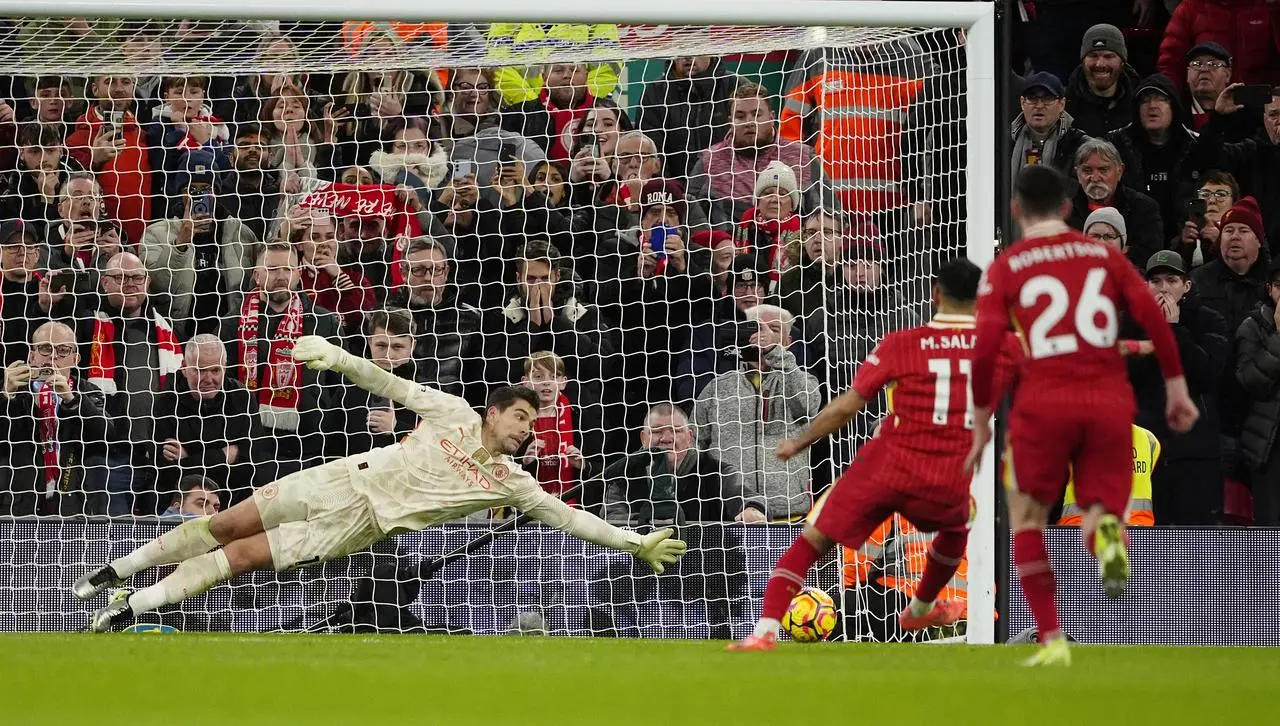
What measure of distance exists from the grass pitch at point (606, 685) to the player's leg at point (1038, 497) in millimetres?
150

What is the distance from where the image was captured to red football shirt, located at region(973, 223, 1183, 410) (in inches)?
191

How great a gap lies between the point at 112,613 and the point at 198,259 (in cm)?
232

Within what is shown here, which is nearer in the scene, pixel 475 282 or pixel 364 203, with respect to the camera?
pixel 475 282

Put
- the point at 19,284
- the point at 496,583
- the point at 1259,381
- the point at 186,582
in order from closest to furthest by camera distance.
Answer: the point at 186,582 < the point at 496,583 < the point at 1259,381 < the point at 19,284

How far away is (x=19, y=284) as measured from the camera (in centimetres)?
911

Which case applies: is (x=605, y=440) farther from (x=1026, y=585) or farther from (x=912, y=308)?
(x=1026, y=585)

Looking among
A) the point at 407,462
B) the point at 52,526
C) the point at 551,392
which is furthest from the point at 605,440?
the point at 52,526

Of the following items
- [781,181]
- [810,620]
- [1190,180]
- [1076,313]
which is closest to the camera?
[1076,313]

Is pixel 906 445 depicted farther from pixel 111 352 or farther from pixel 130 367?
pixel 111 352

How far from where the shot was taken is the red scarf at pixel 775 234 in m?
8.52

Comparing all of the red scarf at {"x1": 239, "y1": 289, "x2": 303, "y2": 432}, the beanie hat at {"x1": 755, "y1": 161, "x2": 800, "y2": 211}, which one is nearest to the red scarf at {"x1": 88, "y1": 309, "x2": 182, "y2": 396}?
the red scarf at {"x1": 239, "y1": 289, "x2": 303, "y2": 432}

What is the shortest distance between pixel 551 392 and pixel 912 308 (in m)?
2.08

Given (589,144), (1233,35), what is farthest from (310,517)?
(1233,35)

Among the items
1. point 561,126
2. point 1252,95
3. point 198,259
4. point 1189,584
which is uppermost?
point 1252,95
